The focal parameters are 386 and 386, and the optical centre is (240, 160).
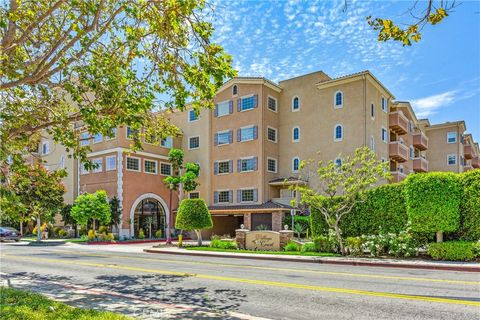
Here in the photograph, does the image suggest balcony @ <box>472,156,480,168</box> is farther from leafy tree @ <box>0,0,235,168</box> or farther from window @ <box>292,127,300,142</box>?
leafy tree @ <box>0,0,235,168</box>

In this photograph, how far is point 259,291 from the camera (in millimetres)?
10609

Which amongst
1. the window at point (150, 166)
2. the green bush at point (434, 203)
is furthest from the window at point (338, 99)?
the window at point (150, 166)

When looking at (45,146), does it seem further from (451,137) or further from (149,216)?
(451,137)

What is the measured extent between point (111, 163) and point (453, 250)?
31.7 meters

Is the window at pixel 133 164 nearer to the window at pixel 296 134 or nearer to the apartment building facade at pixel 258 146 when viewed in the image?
the apartment building facade at pixel 258 146

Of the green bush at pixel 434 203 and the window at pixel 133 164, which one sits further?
the window at pixel 133 164

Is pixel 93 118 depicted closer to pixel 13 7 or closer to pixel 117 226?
Result: pixel 13 7

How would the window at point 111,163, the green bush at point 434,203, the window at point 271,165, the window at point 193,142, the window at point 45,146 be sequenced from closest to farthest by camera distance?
the green bush at point 434,203 < the window at point 271,165 < the window at point 111,163 < the window at point 193,142 < the window at point 45,146

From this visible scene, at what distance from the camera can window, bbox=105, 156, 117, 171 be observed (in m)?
38.9

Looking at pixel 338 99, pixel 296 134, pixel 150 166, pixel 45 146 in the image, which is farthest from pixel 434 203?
pixel 45 146

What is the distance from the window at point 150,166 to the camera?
41.2 metres

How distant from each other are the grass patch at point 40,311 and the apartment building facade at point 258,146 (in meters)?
26.6

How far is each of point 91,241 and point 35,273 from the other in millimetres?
20930

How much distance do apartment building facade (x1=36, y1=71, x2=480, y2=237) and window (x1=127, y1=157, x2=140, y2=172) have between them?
0.35 feet
